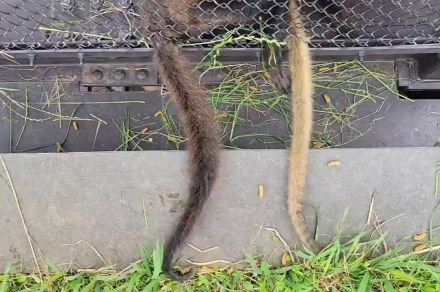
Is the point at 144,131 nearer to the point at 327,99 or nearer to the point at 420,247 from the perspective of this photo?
the point at 327,99

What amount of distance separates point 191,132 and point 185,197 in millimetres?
277

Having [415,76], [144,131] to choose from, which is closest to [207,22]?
[144,131]

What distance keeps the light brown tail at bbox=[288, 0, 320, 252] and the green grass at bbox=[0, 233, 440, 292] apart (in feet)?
0.36

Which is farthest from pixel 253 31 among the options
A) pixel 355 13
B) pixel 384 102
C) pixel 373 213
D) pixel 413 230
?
pixel 413 230

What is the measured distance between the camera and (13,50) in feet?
8.19

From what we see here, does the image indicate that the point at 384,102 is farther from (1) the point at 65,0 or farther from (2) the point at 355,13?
(1) the point at 65,0

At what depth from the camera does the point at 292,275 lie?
2.36 m

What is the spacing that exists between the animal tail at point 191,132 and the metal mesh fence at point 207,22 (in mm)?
124

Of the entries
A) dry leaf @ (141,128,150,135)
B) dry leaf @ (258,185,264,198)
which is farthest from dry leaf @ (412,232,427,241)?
dry leaf @ (141,128,150,135)

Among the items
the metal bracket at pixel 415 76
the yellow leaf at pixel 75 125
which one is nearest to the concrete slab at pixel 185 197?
the yellow leaf at pixel 75 125

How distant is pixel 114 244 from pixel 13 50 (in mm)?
959

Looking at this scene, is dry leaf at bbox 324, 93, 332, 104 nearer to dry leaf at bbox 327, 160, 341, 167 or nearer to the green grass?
dry leaf at bbox 327, 160, 341, 167

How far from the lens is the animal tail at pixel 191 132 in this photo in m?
2.21

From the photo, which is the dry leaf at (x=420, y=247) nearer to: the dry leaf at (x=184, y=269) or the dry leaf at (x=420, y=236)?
the dry leaf at (x=420, y=236)
